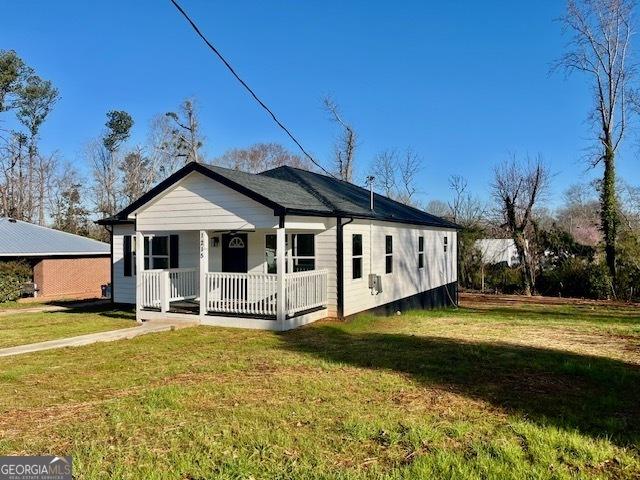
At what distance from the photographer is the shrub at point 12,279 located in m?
20.6

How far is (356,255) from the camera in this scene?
42.4 feet

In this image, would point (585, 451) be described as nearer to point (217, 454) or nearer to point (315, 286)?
point (217, 454)

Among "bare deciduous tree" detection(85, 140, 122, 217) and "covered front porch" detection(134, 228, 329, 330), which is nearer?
"covered front porch" detection(134, 228, 329, 330)

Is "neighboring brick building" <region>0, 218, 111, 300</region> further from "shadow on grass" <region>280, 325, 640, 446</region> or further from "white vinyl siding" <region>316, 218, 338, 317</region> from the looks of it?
"shadow on grass" <region>280, 325, 640, 446</region>

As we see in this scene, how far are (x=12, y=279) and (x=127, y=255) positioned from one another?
Answer: 8426mm

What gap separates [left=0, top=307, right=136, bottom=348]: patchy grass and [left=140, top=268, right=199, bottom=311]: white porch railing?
0.78 meters

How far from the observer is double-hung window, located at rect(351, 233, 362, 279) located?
505 inches

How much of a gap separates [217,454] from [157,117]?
4143cm

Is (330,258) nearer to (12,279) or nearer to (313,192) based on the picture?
(313,192)

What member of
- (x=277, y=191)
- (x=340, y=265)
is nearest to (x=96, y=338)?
(x=277, y=191)

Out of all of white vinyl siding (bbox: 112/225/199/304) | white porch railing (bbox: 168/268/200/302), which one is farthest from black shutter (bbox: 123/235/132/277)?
white porch railing (bbox: 168/268/200/302)

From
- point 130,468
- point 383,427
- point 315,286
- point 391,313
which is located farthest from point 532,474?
point 391,313

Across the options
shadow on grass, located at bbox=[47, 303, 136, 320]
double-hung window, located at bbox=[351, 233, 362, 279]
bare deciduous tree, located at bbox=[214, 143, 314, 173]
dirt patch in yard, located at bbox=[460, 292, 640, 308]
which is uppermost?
bare deciduous tree, located at bbox=[214, 143, 314, 173]

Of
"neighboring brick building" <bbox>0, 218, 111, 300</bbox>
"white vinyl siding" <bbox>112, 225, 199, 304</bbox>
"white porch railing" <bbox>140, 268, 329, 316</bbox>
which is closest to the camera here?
"white porch railing" <bbox>140, 268, 329, 316</bbox>
